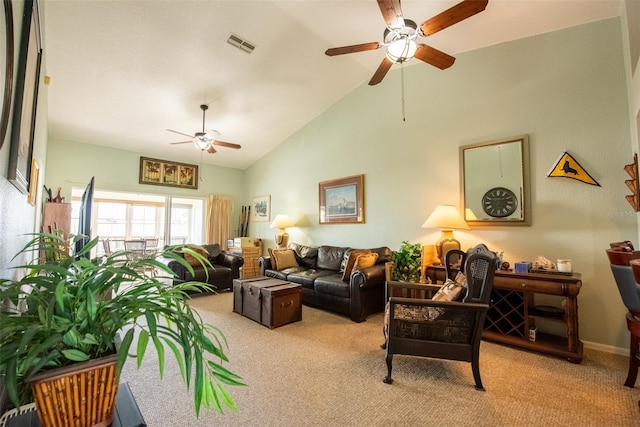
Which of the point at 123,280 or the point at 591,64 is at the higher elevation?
the point at 591,64

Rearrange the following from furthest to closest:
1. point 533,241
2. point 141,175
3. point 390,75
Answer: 1. point 141,175
2. point 390,75
3. point 533,241

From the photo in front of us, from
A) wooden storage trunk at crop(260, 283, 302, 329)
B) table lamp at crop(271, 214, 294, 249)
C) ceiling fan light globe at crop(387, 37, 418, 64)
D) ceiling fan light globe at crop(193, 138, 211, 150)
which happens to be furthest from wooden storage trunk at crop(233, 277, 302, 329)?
ceiling fan light globe at crop(387, 37, 418, 64)

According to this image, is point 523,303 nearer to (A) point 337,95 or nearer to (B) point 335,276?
(B) point 335,276

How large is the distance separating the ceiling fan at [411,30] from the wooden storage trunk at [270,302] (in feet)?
8.75

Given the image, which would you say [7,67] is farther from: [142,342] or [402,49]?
[402,49]

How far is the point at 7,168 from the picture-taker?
114 cm

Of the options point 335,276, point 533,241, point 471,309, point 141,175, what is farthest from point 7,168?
point 141,175

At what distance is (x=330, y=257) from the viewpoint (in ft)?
15.6

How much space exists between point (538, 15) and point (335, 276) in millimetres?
3833

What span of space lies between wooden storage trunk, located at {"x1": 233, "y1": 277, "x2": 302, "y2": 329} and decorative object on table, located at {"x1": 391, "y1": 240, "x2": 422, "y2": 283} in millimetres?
1269

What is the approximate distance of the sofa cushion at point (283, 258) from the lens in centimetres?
483

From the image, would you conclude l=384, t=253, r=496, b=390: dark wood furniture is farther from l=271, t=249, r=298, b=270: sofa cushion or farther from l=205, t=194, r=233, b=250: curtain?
l=205, t=194, r=233, b=250: curtain

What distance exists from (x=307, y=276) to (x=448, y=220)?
7.07 feet

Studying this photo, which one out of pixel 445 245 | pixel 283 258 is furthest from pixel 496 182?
pixel 283 258
